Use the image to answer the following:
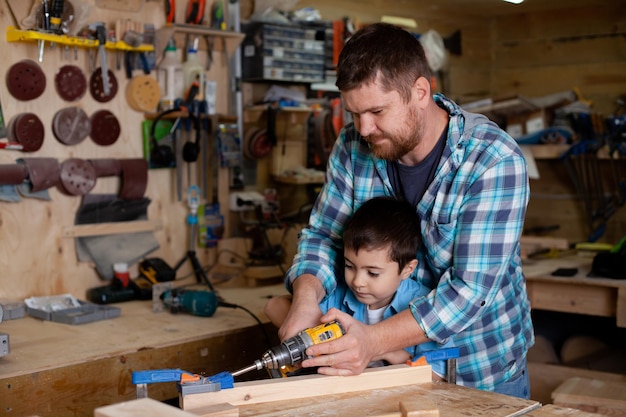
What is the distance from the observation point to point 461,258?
6.43 feet

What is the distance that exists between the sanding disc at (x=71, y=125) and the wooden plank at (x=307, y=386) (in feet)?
5.48

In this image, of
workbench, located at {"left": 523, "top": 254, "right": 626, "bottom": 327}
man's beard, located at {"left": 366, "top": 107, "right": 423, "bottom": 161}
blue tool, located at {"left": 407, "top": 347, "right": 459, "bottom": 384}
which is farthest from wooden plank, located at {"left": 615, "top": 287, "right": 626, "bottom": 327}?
man's beard, located at {"left": 366, "top": 107, "right": 423, "bottom": 161}

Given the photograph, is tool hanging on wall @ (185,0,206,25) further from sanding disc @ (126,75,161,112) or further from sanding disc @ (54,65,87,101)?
sanding disc @ (54,65,87,101)

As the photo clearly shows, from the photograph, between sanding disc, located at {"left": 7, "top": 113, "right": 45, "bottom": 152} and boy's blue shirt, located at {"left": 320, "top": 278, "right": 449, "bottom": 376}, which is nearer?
boy's blue shirt, located at {"left": 320, "top": 278, "right": 449, "bottom": 376}

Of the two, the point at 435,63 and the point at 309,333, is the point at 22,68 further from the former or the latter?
the point at 435,63

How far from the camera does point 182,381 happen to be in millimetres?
1617

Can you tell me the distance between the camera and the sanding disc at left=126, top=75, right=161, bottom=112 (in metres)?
3.21

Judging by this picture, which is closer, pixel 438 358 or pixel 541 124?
pixel 438 358

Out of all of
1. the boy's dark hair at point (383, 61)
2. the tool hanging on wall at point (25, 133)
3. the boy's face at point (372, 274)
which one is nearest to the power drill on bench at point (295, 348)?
the boy's face at point (372, 274)

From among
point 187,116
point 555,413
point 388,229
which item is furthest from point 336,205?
point 187,116

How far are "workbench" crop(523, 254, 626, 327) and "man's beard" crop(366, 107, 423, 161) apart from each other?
62.5 inches

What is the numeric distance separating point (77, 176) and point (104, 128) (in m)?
0.22

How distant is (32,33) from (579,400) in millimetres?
2353

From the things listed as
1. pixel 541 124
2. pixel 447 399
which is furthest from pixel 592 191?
pixel 447 399
